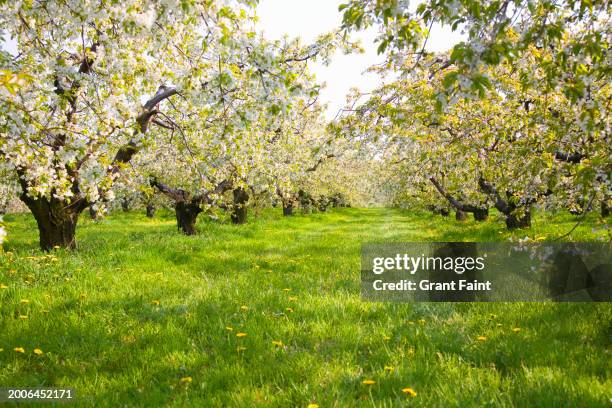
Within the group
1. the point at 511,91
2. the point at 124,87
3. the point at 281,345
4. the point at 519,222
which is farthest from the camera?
the point at 519,222

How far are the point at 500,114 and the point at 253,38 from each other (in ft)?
25.1

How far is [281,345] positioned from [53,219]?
10198 mm

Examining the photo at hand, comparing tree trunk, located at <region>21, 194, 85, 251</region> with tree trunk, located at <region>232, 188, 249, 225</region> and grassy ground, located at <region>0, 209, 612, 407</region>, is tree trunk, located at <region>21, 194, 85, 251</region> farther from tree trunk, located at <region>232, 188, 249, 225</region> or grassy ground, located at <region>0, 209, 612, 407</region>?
tree trunk, located at <region>232, 188, 249, 225</region>

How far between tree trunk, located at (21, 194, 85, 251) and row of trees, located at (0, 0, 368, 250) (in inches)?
1.2

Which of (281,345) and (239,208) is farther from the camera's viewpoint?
(239,208)

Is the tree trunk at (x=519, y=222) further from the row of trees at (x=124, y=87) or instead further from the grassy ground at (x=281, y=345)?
the grassy ground at (x=281, y=345)

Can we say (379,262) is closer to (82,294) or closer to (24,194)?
(82,294)

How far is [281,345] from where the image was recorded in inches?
224

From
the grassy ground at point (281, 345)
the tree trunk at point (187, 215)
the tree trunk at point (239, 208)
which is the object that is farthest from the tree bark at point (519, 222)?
the tree trunk at point (239, 208)

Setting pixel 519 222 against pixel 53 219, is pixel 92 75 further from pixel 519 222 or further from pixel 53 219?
pixel 519 222

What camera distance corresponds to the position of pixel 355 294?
27.6ft

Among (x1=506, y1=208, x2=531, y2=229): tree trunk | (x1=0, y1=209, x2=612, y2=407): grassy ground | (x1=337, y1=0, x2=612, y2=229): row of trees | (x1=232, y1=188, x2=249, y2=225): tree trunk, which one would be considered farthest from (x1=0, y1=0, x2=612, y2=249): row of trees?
(x1=232, y1=188, x2=249, y2=225): tree trunk

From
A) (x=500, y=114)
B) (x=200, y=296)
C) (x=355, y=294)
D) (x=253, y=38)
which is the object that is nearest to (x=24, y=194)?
(x=200, y=296)

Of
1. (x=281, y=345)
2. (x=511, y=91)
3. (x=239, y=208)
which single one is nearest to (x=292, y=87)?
(x=281, y=345)
